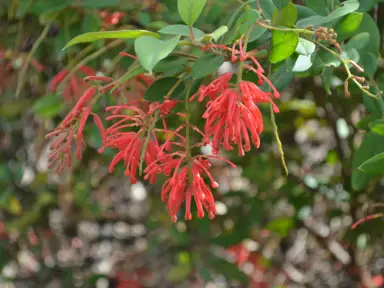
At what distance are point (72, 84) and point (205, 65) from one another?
0.65 metres

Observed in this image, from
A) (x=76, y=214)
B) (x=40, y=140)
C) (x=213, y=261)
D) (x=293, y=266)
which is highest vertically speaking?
(x=40, y=140)

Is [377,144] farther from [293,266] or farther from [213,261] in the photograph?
[293,266]

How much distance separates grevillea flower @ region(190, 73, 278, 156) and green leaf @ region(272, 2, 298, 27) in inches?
3.5

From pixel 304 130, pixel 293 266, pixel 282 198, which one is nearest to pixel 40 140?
pixel 282 198

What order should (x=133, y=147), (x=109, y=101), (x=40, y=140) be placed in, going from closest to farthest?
(x=133, y=147), (x=109, y=101), (x=40, y=140)

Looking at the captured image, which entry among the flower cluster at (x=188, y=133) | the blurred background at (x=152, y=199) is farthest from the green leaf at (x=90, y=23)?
the flower cluster at (x=188, y=133)

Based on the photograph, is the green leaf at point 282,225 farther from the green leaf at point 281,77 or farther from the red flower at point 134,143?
the red flower at point 134,143

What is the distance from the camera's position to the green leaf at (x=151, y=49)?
0.64 metres

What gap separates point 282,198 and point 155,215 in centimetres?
40

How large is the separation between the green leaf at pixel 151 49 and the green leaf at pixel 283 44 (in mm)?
139

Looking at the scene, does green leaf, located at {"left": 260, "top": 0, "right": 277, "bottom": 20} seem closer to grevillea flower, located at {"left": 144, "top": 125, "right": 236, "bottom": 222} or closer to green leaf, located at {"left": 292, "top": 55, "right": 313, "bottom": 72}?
green leaf, located at {"left": 292, "top": 55, "right": 313, "bottom": 72}

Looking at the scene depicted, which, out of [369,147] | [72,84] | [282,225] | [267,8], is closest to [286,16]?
[267,8]

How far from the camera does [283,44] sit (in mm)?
757

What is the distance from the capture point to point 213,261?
6.18 ft
